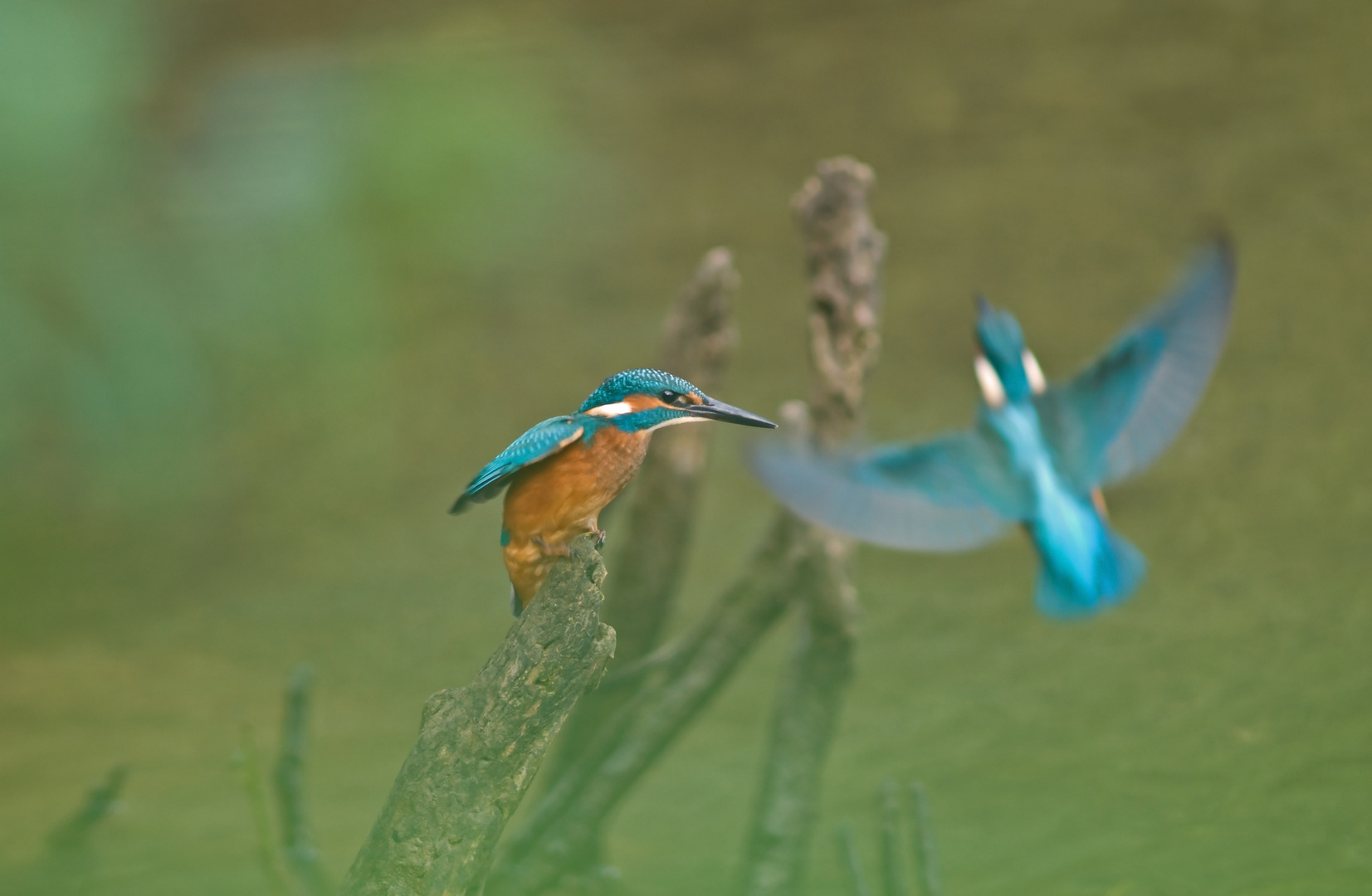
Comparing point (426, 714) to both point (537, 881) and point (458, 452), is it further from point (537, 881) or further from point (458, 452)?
point (458, 452)

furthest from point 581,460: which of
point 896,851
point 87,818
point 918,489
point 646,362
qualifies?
point 646,362

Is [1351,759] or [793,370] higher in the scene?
[793,370]

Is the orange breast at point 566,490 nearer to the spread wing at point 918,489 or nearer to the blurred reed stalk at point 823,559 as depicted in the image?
the spread wing at point 918,489

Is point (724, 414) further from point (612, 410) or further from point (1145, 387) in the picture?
point (1145, 387)

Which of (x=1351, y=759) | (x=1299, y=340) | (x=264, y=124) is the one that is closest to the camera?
(x=1351, y=759)

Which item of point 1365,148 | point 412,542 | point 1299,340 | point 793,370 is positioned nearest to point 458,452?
point 412,542

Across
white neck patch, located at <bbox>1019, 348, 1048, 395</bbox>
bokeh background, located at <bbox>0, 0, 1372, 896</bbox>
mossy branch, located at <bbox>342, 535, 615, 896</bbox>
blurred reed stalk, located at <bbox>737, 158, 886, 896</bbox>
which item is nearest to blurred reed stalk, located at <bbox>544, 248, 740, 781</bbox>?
blurred reed stalk, located at <bbox>737, 158, 886, 896</bbox>

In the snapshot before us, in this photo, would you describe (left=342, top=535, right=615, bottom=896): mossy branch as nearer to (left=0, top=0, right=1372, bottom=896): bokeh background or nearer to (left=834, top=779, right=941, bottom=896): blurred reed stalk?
(left=834, top=779, right=941, bottom=896): blurred reed stalk

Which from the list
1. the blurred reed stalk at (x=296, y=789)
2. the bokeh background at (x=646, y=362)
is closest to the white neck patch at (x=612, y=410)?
the blurred reed stalk at (x=296, y=789)
